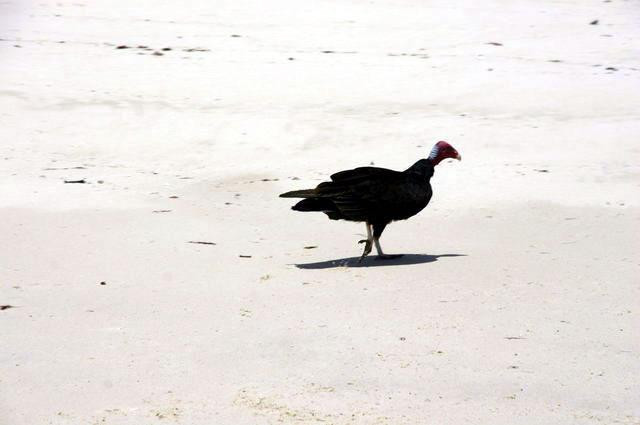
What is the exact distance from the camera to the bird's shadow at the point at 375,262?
9273mm

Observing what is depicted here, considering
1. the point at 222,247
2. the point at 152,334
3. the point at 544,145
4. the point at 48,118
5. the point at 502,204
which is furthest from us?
the point at 48,118

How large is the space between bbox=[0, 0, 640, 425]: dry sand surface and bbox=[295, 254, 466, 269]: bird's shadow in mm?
58

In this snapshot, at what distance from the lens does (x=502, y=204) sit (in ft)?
37.4

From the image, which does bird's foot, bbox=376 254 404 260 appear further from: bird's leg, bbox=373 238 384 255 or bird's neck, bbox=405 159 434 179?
bird's neck, bbox=405 159 434 179

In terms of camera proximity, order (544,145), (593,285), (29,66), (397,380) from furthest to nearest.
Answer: (29,66)
(544,145)
(593,285)
(397,380)

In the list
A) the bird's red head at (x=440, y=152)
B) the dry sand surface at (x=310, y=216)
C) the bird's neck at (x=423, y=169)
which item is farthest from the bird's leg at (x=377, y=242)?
the bird's red head at (x=440, y=152)

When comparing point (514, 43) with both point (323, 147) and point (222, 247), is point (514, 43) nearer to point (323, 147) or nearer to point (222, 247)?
point (323, 147)

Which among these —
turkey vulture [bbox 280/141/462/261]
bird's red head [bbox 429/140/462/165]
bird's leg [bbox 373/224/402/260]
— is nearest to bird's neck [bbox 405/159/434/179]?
turkey vulture [bbox 280/141/462/261]

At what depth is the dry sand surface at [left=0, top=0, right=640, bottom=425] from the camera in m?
6.29

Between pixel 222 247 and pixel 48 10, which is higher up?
pixel 48 10

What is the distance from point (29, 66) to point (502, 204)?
25.5 feet

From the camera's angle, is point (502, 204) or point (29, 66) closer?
point (502, 204)

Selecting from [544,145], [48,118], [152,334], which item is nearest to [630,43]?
[544,145]

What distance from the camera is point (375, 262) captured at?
31.0ft
